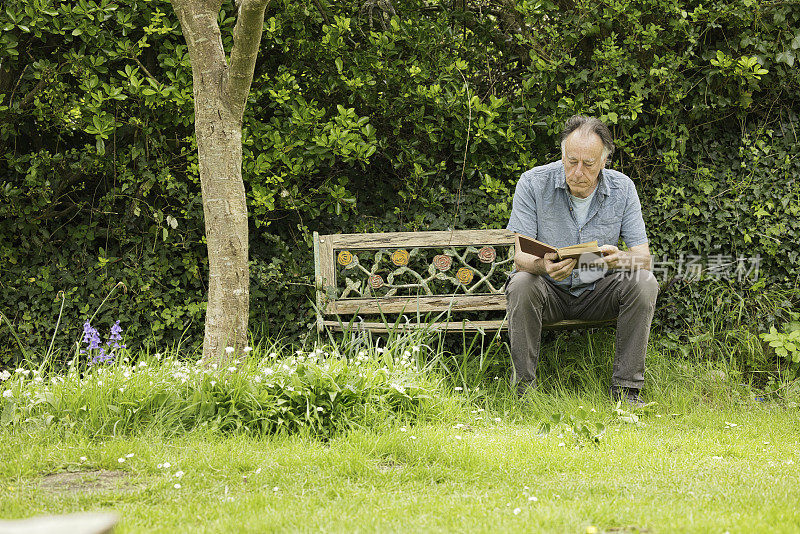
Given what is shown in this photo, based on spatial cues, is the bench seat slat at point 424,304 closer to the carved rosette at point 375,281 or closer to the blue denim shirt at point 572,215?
the carved rosette at point 375,281

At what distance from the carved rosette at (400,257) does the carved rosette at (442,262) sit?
7.5 inches

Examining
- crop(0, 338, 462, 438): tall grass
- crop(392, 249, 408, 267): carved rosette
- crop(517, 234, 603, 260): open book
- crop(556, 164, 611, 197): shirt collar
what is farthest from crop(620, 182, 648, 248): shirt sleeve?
crop(0, 338, 462, 438): tall grass

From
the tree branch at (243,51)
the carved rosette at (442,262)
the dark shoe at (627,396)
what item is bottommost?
the dark shoe at (627,396)

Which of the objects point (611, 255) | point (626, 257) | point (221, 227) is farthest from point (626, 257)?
point (221, 227)

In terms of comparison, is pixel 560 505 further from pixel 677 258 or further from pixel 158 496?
pixel 677 258

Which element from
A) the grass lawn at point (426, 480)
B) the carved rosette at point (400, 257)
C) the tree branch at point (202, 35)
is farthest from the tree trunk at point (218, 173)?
the carved rosette at point (400, 257)

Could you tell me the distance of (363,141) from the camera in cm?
488

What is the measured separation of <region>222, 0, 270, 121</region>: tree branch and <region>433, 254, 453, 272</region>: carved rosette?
1612 mm

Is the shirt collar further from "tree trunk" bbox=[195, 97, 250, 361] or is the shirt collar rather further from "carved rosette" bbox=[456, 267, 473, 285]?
"tree trunk" bbox=[195, 97, 250, 361]

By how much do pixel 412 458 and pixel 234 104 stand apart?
6.56 feet

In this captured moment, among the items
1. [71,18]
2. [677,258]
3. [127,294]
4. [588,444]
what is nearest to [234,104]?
[71,18]

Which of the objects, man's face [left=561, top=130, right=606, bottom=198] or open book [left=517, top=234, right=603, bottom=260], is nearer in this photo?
open book [left=517, top=234, right=603, bottom=260]

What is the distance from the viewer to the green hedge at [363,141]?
187 inches

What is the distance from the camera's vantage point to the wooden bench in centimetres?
458
